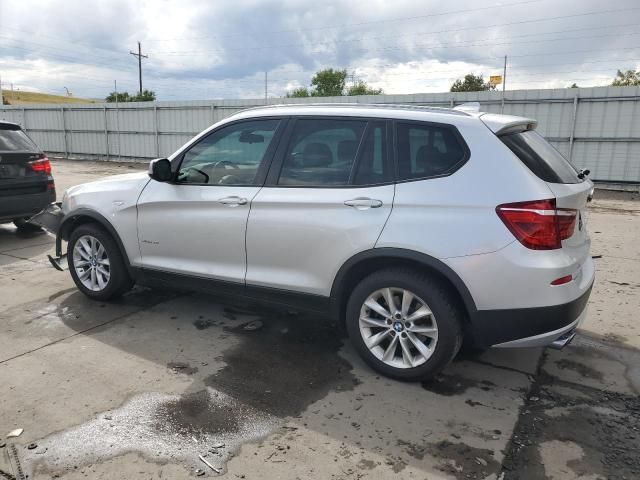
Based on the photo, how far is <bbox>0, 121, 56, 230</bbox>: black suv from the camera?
22.8ft

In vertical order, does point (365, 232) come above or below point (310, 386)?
above

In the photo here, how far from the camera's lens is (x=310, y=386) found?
344 cm

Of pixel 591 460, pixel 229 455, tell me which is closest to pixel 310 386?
pixel 229 455

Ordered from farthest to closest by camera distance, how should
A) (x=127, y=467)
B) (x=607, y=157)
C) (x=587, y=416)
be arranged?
(x=607, y=157), (x=587, y=416), (x=127, y=467)

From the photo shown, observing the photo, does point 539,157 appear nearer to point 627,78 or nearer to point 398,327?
point 398,327

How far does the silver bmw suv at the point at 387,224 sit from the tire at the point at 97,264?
1.43 ft

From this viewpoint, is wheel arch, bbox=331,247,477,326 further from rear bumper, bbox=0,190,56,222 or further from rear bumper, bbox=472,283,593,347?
rear bumper, bbox=0,190,56,222

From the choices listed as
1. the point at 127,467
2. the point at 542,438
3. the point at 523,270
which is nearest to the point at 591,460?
the point at 542,438

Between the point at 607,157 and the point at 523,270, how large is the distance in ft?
39.2

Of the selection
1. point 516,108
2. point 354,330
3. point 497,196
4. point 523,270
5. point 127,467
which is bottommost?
point 127,467

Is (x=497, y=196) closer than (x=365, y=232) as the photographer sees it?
Yes

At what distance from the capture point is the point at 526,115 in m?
13.7

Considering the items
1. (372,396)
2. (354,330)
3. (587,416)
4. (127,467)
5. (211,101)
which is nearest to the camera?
(127,467)

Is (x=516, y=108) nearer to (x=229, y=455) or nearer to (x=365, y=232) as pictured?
(x=365, y=232)
